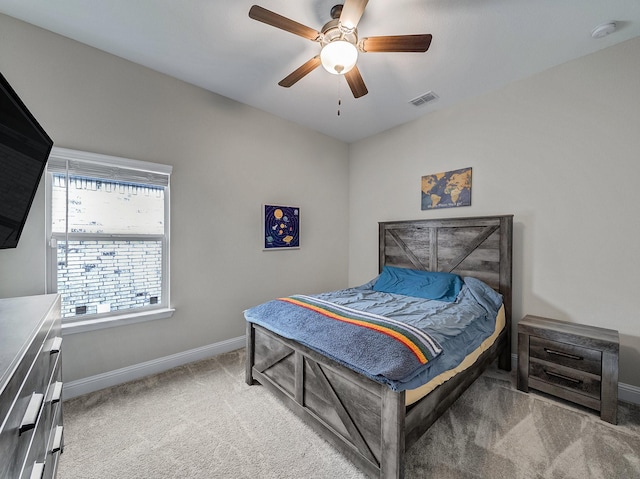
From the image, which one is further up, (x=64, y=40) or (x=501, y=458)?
(x=64, y=40)

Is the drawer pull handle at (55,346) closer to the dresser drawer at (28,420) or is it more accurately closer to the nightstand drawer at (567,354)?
the dresser drawer at (28,420)

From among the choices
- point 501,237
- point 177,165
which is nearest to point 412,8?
point 501,237

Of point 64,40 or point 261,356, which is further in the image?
point 261,356

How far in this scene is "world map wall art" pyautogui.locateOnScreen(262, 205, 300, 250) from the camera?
340cm

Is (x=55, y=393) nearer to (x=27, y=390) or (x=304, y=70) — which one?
(x=27, y=390)

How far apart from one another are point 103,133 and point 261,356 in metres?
2.33

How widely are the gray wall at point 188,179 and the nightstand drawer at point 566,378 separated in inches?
100

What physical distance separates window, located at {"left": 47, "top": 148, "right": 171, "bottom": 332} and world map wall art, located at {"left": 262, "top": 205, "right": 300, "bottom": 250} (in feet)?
3.63

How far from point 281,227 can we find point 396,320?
6.52 ft

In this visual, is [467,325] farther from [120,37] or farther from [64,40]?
[64,40]

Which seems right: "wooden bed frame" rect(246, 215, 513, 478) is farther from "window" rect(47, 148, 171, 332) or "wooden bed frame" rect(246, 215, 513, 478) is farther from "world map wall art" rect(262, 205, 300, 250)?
"world map wall art" rect(262, 205, 300, 250)

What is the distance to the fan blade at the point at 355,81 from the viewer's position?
81.3 inches

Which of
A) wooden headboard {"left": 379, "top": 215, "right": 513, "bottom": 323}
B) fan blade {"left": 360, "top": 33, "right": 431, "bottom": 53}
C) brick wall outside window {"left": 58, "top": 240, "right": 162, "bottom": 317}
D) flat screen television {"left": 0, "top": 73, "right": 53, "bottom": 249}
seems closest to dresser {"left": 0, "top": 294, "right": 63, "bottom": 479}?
flat screen television {"left": 0, "top": 73, "right": 53, "bottom": 249}

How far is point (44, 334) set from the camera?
118 centimetres
